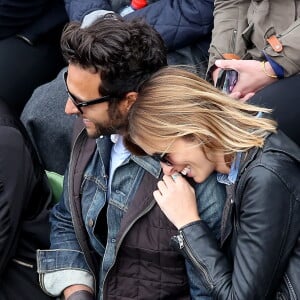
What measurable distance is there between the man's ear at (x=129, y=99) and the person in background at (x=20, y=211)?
16.9 inches

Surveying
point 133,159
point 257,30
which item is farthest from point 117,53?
Answer: point 257,30

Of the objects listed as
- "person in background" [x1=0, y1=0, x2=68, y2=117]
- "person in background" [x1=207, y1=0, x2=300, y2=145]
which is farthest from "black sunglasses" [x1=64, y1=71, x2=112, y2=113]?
"person in background" [x1=0, y1=0, x2=68, y2=117]

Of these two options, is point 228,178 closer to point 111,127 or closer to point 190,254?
point 190,254

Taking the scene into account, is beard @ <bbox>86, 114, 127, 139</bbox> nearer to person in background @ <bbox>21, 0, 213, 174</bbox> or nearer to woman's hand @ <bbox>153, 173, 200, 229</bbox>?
woman's hand @ <bbox>153, 173, 200, 229</bbox>

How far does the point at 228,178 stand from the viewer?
6.57 ft

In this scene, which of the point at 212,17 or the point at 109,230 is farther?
the point at 212,17

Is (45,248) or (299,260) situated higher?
(299,260)

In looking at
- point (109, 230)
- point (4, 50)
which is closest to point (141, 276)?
point (109, 230)

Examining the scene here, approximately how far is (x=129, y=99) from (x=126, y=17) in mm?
749

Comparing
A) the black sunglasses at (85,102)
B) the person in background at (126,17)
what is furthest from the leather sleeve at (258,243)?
the person in background at (126,17)

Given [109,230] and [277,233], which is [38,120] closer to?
[109,230]

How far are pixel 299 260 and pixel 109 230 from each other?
→ 0.73 metres

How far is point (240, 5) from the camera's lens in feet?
8.75

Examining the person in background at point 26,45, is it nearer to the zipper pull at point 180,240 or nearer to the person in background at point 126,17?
the person in background at point 126,17
